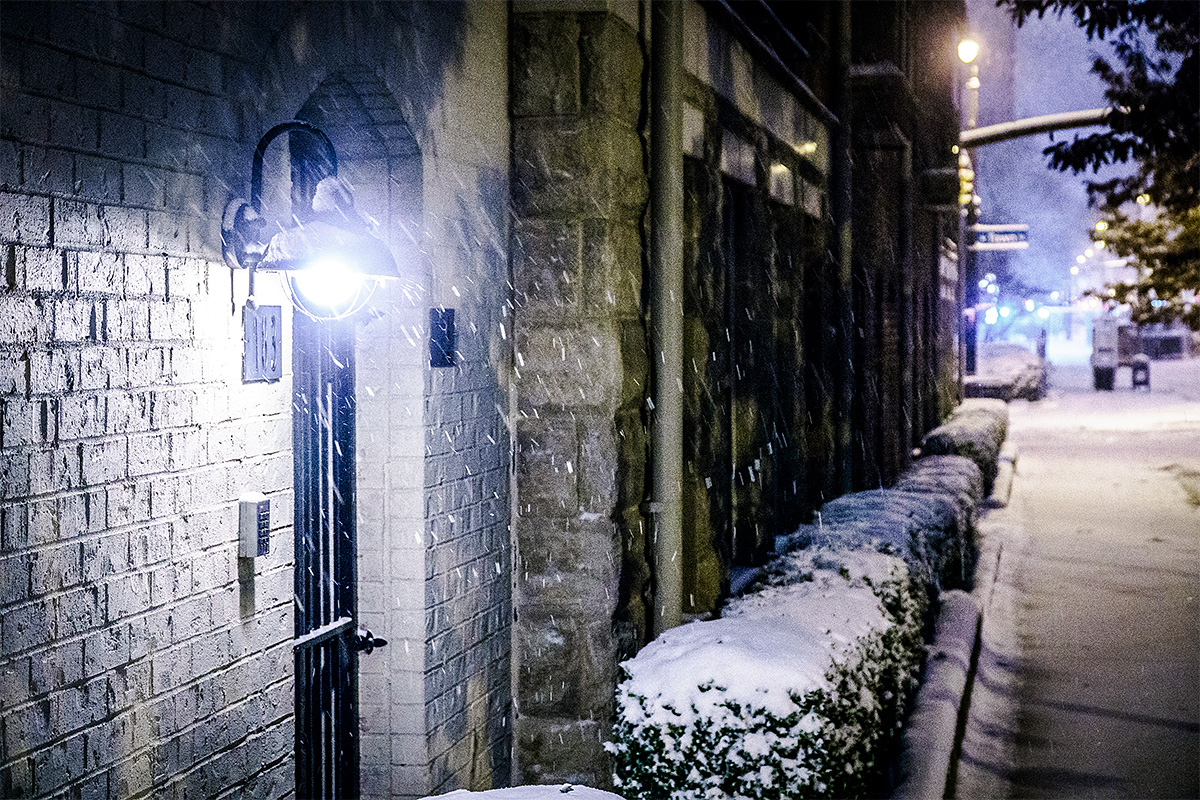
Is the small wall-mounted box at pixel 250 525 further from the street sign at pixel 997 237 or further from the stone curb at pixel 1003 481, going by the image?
the street sign at pixel 997 237

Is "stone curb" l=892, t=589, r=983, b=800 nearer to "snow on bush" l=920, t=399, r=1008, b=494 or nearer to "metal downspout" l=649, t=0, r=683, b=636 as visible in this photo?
"metal downspout" l=649, t=0, r=683, b=636

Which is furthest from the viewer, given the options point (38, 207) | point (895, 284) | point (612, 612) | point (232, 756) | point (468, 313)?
point (895, 284)

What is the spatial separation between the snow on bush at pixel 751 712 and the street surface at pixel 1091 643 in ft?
5.08

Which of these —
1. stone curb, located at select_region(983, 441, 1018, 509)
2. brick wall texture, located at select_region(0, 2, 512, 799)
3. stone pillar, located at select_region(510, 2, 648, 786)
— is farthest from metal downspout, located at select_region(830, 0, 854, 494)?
brick wall texture, located at select_region(0, 2, 512, 799)

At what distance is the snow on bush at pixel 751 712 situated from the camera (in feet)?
13.9

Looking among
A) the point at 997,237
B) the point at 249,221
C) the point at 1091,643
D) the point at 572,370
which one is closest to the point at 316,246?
the point at 249,221

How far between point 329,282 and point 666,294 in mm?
2240

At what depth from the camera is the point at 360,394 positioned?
15.5 ft

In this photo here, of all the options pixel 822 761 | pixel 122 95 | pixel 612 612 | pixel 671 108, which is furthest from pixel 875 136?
pixel 122 95

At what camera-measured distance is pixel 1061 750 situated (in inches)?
247

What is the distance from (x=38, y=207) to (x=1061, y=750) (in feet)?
18.7

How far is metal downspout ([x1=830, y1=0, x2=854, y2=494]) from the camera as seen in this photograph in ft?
33.2

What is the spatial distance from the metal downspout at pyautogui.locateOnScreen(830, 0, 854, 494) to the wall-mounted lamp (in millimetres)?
6666

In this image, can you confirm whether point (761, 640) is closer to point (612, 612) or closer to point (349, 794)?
point (612, 612)
